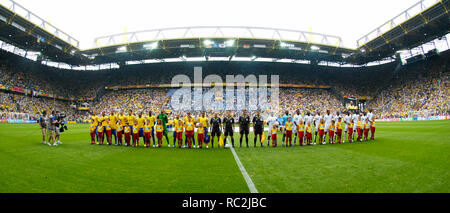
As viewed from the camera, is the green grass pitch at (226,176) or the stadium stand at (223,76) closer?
the green grass pitch at (226,176)

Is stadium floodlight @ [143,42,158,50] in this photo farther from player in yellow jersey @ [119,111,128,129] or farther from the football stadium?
player in yellow jersey @ [119,111,128,129]

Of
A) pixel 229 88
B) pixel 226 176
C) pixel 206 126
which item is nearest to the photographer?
pixel 226 176

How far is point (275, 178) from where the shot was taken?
4.75 m

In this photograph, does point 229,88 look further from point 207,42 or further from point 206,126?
point 206,126

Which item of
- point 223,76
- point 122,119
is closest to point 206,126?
point 122,119

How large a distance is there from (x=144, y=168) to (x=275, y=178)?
3.43 meters

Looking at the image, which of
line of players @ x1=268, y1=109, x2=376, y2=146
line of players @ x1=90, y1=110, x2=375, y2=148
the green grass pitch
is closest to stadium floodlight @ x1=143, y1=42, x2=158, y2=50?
line of players @ x1=90, y1=110, x2=375, y2=148

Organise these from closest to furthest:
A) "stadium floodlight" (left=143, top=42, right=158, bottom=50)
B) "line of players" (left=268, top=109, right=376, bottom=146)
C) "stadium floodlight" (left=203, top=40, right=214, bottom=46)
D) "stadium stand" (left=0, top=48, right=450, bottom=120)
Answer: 1. "line of players" (left=268, top=109, right=376, bottom=146)
2. "stadium stand" (left=0, top=48, right=450, bottom=120)
3. "stadium floodlight" (left=203, top=40, right=214, bottom=46)
4. "stadium floodlight" (left=143, top=42, right=158, bottom=50)

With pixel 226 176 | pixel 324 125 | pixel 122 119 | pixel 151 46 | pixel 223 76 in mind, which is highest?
pixel 151 46

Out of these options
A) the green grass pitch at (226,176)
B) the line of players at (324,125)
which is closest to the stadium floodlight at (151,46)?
the line of players at (324,125)

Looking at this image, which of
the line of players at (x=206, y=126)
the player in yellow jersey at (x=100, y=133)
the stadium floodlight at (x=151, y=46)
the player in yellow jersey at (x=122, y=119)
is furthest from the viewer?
the stadium floodlight at (x=151, y=46)

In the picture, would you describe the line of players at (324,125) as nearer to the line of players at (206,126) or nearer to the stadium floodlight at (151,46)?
the line of players at (206,126)

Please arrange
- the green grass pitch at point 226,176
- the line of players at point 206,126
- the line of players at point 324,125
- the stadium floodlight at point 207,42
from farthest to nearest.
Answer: the stadium floodlight at point 207,42, the line of players at point 324,125, the line of players at point 206,126, the green grass pitch at point 226,176

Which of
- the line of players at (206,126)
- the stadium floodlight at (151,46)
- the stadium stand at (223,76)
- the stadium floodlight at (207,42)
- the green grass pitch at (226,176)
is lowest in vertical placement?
the green grass pitch at (226,176)
